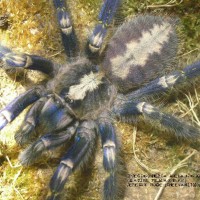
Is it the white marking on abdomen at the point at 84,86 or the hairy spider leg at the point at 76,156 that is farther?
the white marking on abdomen at the point at 84,86

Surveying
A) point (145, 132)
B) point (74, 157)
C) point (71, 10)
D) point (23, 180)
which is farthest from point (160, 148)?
point (71, 10)

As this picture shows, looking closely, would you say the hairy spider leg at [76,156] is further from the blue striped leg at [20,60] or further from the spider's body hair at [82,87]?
the blue striped leg at [20,60]

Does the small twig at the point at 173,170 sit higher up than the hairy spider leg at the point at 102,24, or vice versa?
the hairy spider leg at the point at 102,24

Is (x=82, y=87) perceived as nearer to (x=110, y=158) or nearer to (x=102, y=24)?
(x=102, y=24)

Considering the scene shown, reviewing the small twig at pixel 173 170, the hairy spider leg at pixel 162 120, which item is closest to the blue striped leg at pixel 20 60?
the hairy spider leg at pixel 162 120

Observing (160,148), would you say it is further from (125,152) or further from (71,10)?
(71,10)

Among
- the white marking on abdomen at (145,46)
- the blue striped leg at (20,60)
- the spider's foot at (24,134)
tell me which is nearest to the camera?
the spider's foot at (24,134)
